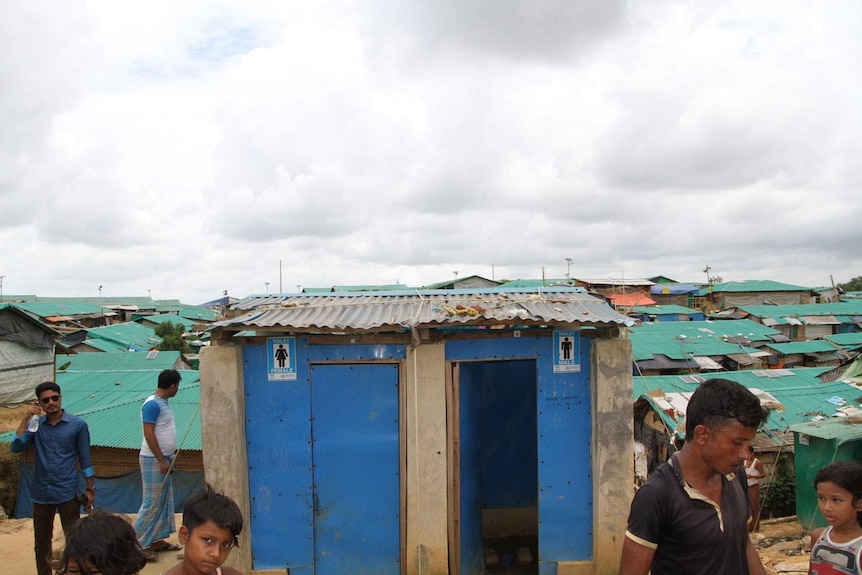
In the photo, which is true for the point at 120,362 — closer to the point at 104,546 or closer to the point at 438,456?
the point at 438,456

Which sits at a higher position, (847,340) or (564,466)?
(564,466)

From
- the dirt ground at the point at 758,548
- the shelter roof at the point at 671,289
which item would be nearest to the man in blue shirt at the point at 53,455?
the dirt ground at the point at 758,548

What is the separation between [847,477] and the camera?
3424 millimetres

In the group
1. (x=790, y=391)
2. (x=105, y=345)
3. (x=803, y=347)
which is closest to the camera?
(x=790, y=391)

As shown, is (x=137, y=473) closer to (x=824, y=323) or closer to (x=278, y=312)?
(x=278, y=312)

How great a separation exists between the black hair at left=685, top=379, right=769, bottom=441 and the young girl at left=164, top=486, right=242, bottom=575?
209 cm

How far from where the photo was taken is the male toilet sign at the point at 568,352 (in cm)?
570

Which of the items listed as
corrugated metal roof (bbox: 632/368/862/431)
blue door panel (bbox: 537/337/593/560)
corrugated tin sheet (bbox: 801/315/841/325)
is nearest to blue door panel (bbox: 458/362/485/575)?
blue door panel (bbox: 537/337/593/560)

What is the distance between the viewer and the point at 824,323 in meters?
36.9

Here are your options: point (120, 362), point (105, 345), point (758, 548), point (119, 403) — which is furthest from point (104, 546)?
point (105, 345)

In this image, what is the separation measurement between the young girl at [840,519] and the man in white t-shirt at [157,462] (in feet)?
17.5

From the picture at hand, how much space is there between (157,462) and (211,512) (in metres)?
3.73

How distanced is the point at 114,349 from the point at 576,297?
33096mm

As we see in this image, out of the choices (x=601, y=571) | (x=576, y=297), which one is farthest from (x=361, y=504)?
(x=576, y=297)
